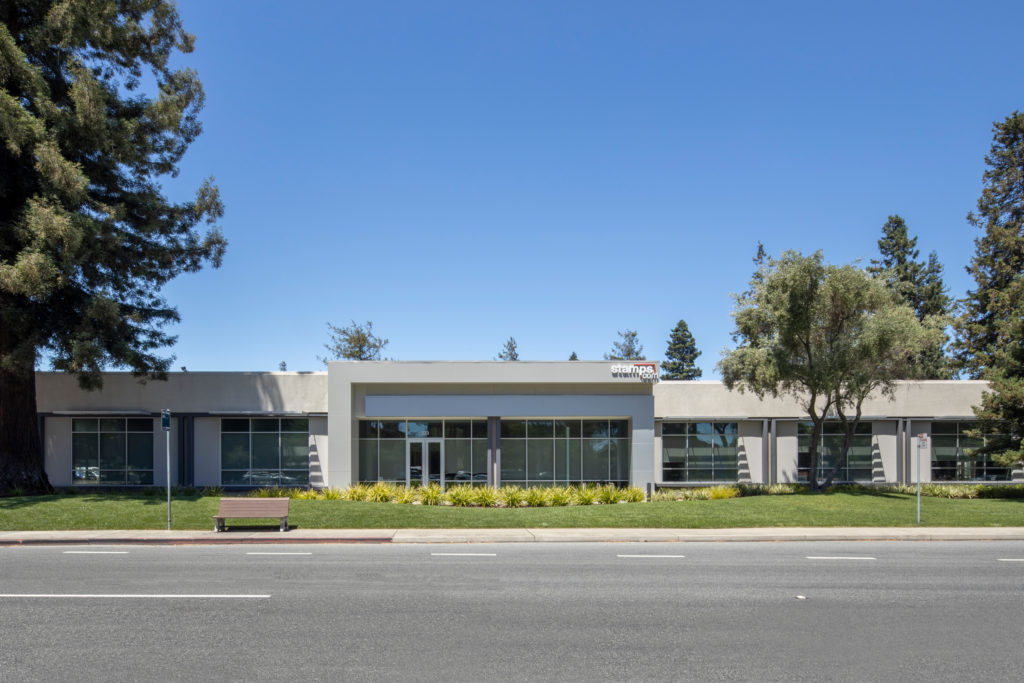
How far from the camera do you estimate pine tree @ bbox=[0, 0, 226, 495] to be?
67.6ft

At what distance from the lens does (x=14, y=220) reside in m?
22.2

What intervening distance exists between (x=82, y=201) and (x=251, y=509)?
10.9 m

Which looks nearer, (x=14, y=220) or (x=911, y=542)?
(x=911, y=542)

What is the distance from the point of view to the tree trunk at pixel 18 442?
914 inches

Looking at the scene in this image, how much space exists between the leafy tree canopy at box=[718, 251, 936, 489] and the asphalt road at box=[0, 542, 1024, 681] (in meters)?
10.9

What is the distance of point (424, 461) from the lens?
1237 inches

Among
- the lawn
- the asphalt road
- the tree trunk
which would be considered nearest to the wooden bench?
the lawn

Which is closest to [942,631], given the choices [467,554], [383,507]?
[467,554]

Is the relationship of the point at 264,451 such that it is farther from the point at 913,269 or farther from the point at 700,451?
the point at 913,269

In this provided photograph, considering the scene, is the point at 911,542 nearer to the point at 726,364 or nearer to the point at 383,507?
the point at 726,364

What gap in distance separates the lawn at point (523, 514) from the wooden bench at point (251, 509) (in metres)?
0.78

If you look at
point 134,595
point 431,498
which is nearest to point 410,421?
point 431,498

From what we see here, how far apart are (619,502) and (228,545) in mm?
12700

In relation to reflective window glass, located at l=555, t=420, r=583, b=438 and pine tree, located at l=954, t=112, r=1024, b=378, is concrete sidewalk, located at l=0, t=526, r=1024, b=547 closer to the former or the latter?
reflective window glass, located at l=555, t=420, r=583, b=438
